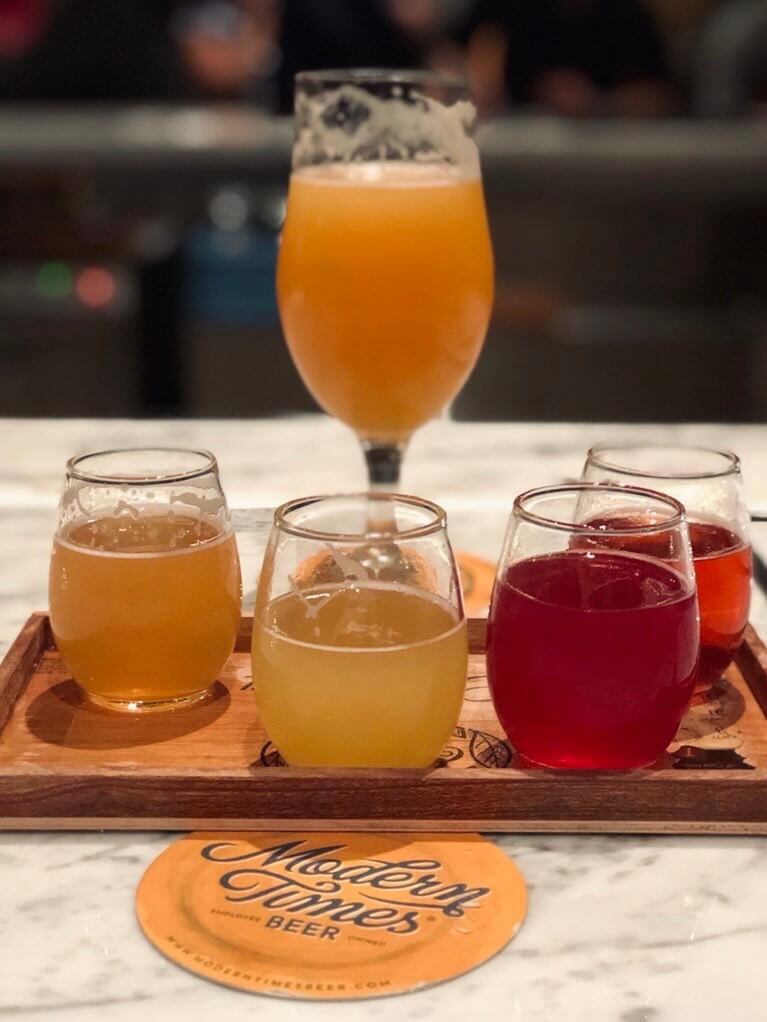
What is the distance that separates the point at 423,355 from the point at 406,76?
0.24 meters

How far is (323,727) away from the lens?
78 cm

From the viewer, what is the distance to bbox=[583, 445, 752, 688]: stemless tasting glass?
3.01ft

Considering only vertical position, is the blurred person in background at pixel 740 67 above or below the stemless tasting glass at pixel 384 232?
above

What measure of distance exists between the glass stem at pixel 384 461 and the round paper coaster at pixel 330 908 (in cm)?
60

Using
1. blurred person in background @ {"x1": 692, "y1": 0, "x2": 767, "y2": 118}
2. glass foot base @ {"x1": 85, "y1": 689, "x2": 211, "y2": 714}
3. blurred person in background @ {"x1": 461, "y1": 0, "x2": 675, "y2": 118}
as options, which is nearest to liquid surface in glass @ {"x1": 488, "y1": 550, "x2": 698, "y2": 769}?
glass foot base @ {"x1": 85, "y1": 689, "x2": 211, "y2": 714}

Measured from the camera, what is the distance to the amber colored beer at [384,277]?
1.19 m

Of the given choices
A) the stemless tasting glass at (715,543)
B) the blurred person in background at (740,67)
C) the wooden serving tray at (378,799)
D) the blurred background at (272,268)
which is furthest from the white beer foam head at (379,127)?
the blurred person in background at (740,67)

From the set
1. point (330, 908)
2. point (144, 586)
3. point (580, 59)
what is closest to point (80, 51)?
point (580, 59)

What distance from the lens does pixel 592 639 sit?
0.77 metres

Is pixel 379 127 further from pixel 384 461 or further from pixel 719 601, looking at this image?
pixel 719 601

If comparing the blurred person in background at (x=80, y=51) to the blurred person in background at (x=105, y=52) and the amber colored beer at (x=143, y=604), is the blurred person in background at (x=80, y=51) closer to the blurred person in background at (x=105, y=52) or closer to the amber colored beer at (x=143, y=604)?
the blurred person in background at (x=105, y=52)

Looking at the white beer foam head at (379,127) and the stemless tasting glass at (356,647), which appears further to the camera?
the white beer foam head at (379,127)

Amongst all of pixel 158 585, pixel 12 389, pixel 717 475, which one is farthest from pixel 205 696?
pixel 12 389

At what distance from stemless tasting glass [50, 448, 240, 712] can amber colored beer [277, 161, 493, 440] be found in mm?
326
